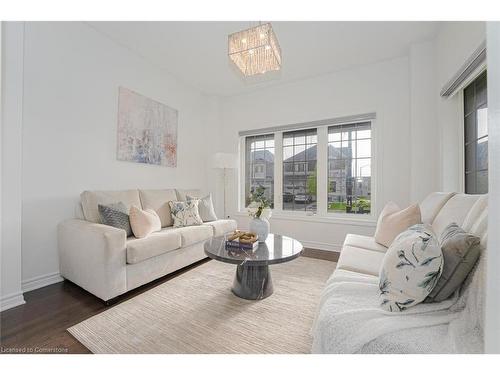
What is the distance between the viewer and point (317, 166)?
11.3ft

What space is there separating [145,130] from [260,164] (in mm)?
1977

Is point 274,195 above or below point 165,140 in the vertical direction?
below

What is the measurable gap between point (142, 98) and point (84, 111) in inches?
30.8

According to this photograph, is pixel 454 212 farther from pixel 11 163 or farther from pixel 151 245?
pixel 11 163

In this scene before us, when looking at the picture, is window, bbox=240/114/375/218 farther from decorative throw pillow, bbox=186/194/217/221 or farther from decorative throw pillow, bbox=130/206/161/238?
decorative throw pillow, bbox=130/206/161/238

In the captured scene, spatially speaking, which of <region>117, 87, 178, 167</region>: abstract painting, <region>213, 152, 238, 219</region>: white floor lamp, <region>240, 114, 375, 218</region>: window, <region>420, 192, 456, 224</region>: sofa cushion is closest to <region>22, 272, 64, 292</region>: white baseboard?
<region>117, 87, 178, 167</region>: abstract painting

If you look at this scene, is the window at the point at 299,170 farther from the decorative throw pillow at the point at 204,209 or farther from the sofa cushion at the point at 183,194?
the sofa cushion at the point at 183,194

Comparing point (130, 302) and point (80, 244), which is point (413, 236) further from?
point (80, 244)
